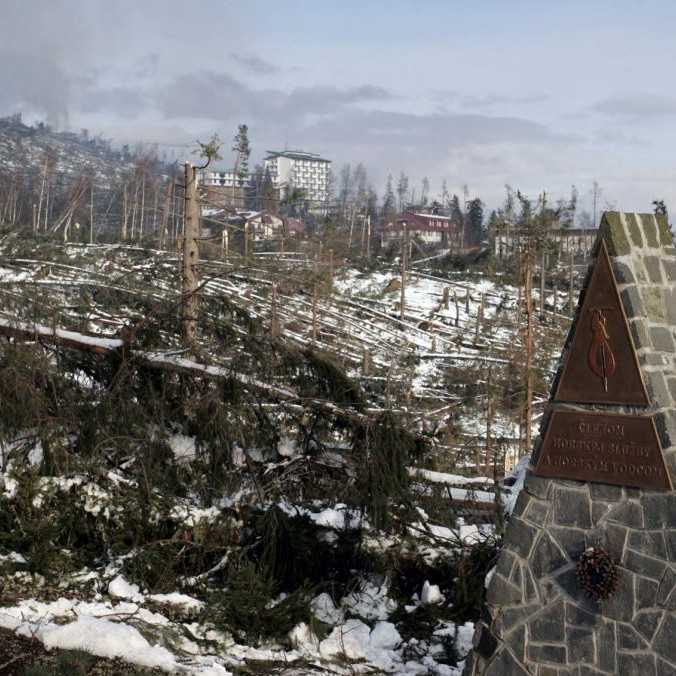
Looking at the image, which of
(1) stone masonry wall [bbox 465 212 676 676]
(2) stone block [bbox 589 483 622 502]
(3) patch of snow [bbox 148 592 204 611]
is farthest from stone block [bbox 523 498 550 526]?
(3) patch of snow [bbox 148 592 204 611]

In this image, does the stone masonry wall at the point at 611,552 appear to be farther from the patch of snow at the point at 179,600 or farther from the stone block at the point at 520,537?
the patch of snow at the point at 179,600

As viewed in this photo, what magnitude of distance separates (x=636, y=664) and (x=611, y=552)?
643 millimetres

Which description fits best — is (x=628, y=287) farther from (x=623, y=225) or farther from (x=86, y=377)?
(x=86, y=377)

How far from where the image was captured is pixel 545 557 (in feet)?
16.3

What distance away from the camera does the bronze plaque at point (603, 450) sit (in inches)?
185

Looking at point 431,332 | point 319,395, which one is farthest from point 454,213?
point 319,395

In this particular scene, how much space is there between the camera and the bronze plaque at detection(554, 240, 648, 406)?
480cm

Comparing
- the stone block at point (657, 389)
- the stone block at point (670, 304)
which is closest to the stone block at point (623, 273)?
the stone block at point (670, 304)

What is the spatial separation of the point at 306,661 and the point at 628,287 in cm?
372

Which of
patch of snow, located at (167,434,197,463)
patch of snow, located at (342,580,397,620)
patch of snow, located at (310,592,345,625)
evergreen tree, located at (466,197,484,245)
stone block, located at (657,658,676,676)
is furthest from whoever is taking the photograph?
evergreen tree, located at (466,197,484,245)

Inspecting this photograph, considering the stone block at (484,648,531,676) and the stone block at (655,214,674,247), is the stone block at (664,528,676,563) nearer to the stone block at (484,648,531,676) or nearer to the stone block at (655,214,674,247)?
the stone block at (484,648,531,676)

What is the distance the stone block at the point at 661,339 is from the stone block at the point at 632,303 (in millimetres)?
127

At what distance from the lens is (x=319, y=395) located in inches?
316

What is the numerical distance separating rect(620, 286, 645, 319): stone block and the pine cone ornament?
4.71 ft
